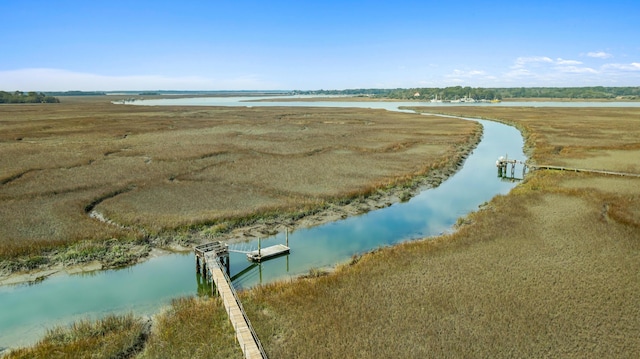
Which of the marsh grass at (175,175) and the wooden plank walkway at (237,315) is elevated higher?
the marsh grass at (175,175)

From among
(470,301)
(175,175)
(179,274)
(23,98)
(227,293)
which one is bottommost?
(179,274)

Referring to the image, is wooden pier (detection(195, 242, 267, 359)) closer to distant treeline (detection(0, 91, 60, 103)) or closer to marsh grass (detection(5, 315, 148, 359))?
marsh grass (detection(5, 315, 148, 359))

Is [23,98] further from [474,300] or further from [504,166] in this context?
→ [474,300]

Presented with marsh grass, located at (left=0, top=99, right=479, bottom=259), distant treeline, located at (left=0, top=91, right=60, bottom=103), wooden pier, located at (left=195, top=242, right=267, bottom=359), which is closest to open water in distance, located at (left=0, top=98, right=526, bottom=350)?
wooden pier, located at (left=195, top=242, right=267, bottom=359)

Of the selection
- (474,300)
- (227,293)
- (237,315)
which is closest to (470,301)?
(474,300)

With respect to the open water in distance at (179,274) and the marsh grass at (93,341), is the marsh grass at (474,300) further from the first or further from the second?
the marsh grass at (93,341)

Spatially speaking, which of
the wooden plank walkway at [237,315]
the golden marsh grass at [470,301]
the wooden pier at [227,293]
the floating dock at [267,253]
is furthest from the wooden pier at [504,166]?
the wooden plank walkway at [237,315]

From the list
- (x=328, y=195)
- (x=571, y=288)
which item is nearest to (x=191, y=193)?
(x=328, y=195)
